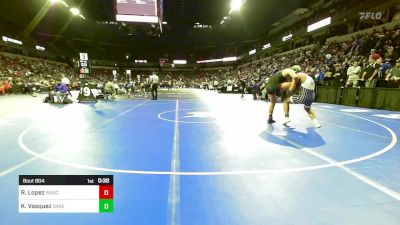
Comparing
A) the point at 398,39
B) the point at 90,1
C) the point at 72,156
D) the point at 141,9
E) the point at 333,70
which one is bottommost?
the point at 72,156

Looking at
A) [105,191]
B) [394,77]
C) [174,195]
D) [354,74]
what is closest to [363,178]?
[174,195]

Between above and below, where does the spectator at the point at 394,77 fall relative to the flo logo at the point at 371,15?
below

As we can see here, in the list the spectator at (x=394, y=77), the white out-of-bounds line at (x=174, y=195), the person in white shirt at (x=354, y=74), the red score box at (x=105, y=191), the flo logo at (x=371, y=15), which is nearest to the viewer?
the red score box at (x=105, y=191)

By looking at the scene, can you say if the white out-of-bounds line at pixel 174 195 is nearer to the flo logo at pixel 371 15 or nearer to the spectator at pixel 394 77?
the spectator at pixel 394 77

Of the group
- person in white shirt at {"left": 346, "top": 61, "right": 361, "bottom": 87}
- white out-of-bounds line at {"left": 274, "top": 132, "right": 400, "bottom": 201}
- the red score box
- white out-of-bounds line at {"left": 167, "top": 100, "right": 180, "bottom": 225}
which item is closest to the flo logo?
person in white shirt at {"left": 346, "top": 61, "right": 361, "bottom": 87}

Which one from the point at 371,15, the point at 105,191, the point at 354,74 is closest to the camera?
the point at 105,191

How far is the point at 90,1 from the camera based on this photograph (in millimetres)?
32000

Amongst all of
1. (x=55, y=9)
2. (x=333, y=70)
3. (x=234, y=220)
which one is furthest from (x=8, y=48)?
(x=234, y=220)

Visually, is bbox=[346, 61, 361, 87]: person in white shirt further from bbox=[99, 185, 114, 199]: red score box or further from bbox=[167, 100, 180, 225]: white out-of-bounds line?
bbox=[99, 185, 114, 199]: red score box

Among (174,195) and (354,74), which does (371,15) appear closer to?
(354,74)

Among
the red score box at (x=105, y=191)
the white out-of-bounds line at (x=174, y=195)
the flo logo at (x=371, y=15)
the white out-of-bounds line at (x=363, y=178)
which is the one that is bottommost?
the white out-of-bounds line at (x=174, y=195)

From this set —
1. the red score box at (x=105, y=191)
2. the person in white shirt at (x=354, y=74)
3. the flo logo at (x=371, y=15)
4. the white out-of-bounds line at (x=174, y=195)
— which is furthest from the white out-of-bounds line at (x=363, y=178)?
the flo logo at (x=371, y=15)

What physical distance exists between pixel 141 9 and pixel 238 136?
1423 cm

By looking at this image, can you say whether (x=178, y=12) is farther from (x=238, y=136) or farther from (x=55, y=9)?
(x=238, y=136)
